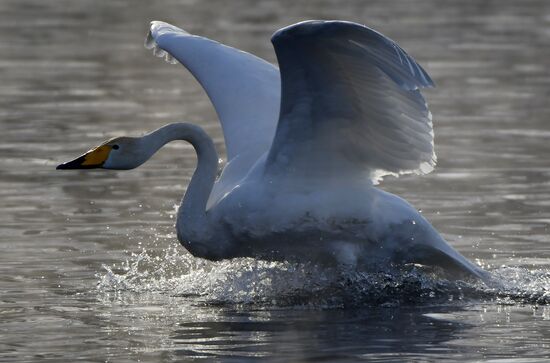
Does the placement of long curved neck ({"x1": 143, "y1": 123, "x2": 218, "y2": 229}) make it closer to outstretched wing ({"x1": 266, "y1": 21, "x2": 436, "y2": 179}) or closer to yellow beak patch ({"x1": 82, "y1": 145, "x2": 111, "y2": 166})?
yellow beak patch ({"x1": 82, "y1": 145, "x2": 111, "y2": 166})

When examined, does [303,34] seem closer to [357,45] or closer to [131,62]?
[357,45]

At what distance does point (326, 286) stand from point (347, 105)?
4.06ft

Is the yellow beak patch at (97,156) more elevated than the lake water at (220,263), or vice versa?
the yellow beak patch at (97,156)

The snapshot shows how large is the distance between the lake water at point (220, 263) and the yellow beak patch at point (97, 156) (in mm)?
803

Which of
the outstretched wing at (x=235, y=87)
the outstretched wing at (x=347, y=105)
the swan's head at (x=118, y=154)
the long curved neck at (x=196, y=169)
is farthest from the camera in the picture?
the outstretched wing at (x=235, y=87)

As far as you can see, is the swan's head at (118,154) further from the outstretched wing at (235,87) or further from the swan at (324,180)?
the outstretched wing at (235,87)

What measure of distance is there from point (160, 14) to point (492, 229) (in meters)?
19.7

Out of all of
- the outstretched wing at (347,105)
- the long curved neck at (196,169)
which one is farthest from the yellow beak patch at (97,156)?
the outstretched wing at (347,105)

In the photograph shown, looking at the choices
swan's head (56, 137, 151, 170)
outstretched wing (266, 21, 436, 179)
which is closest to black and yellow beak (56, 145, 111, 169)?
swan's head (56, 137, 151, 170)

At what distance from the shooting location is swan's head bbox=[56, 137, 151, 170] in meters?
10.2

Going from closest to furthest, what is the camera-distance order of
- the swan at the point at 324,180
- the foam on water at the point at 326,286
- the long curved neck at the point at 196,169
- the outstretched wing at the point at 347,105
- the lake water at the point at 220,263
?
1. the lake water at the point at 220,263
2. the outstretched wing at the point at 347,105
3. the swan at the point at 324,180
4. the foam on water at the point at 326,286
5. the long curved neck at the point at 196,169

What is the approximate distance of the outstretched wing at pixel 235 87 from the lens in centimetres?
1126

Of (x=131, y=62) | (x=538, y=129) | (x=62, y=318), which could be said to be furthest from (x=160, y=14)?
(x=62, y=318)

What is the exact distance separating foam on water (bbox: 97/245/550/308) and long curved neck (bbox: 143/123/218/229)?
53cm
